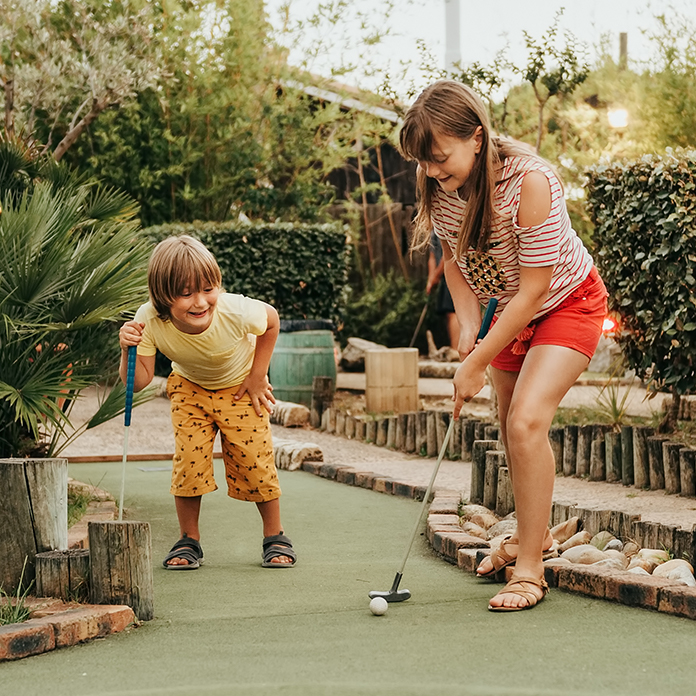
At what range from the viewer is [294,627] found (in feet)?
8.77

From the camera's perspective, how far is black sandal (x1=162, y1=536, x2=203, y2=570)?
3537 mm

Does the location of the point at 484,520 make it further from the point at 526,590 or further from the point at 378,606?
the point at 378,606

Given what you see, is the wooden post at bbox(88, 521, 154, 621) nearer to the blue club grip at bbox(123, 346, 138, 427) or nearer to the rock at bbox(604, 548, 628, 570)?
the blue club grip at bbox(123, 346, 138, 427)

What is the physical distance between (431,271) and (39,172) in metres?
8.66

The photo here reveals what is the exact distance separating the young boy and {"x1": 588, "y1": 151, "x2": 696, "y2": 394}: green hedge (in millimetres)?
2385

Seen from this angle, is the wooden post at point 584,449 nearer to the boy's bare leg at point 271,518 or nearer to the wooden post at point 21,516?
the boy's bare leg at point 271,518

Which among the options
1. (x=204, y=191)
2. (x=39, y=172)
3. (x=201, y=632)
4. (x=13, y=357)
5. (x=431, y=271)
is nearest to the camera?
(x=201, y=632)

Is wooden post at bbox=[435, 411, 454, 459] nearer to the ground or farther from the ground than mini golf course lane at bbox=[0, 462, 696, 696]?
farther from the ground

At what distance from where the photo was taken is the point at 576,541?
3.69 metres

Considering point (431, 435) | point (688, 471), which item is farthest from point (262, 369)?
point (431, 435)

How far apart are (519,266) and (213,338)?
116 centimetres

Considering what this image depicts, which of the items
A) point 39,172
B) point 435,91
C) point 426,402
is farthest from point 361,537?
point 426,402

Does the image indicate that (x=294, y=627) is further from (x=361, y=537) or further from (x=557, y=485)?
(x=557, y=485)

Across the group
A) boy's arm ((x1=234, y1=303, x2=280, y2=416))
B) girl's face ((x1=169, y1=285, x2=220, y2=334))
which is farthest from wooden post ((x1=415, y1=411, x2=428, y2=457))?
girl's face ((x1=169, y1=285, x2=220, y2=334))
